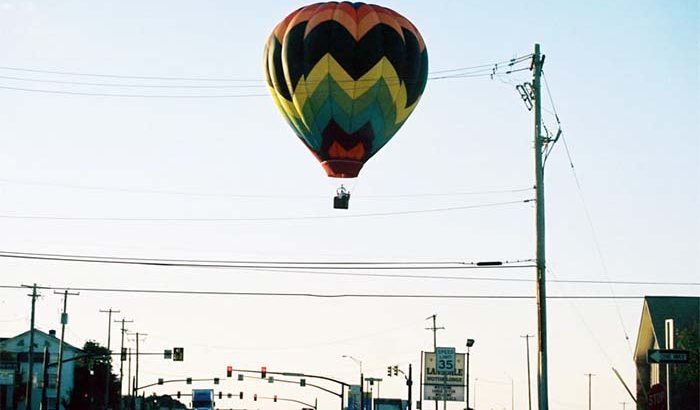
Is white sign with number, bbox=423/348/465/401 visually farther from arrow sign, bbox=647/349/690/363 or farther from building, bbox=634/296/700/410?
arrow sign, bbox=647/349/690/363

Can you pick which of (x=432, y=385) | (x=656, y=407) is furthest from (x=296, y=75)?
(x=432, y=385)

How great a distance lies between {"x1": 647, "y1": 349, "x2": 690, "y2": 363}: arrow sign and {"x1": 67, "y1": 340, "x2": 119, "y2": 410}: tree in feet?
446

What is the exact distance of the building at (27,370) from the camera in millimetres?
151625

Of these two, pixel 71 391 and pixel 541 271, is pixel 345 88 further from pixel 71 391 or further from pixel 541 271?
pixel 71 391

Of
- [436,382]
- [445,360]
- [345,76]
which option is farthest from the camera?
[436,382]

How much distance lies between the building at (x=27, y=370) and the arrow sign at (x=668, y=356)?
Result: 4718 inches

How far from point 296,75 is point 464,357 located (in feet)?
178

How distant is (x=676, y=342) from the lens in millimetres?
88250

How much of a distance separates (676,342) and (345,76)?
4095 cm

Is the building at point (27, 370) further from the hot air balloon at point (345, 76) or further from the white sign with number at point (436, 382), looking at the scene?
the hot air balloon at point (345, 76)

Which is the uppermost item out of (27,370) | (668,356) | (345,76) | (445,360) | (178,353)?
(345,76)

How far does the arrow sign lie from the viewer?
105ft

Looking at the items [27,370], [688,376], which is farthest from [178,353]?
[27,370]

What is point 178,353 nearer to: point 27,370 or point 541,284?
point 541,284
